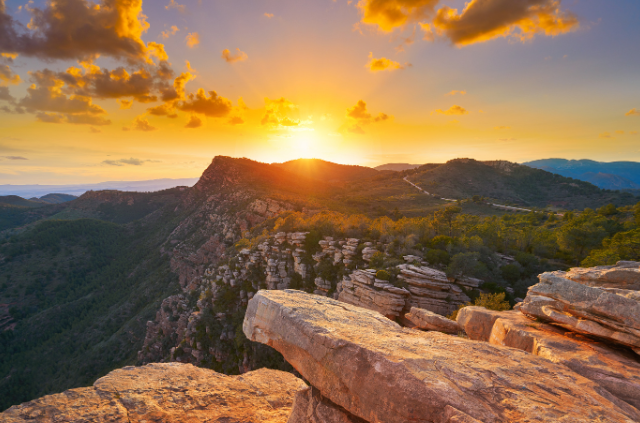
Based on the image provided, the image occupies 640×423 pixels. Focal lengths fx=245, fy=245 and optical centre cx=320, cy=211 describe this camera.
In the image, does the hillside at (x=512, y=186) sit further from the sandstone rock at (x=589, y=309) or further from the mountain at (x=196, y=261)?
the sandstone rock at (x=589, y=309)

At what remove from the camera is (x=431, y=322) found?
1501 cm

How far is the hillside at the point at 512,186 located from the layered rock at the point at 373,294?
3176 inches

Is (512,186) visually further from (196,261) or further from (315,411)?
(315,411)

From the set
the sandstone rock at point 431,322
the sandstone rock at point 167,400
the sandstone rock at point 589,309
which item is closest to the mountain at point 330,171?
the sandstone rock at point 431,322

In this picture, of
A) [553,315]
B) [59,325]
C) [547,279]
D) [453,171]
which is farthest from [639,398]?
[453,171]

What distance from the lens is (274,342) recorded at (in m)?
8.27

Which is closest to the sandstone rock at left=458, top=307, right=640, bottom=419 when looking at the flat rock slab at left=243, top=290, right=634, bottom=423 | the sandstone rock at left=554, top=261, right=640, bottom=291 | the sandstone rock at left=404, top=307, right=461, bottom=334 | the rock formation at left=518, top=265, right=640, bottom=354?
the rock formation at left=518, top=265, right=640, bottom=354

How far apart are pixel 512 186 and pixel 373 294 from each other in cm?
11253

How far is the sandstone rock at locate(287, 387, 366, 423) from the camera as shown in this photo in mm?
6613

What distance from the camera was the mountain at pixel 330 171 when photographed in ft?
534

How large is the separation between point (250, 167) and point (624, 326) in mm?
90724

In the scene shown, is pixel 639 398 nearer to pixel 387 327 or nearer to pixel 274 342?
pixel 387 327

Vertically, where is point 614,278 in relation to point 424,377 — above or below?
above

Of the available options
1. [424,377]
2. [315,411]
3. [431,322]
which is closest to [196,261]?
[431,322]
